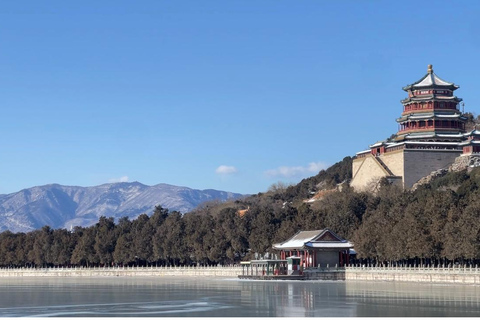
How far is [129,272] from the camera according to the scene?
380ft

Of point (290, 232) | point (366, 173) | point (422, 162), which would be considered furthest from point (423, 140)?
point (290, 232)

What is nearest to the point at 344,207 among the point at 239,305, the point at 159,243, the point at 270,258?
the point at 270,258

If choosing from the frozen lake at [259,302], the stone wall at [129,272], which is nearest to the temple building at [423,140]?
the stone wall at [129,272]

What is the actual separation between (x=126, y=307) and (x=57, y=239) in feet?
292

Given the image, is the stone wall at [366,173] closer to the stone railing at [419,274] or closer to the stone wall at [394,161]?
the stone wall at [394,161]

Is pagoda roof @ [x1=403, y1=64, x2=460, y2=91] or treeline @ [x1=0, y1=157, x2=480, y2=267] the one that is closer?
treeline @ [x1=0, y1=157, x2=480, y2=267]

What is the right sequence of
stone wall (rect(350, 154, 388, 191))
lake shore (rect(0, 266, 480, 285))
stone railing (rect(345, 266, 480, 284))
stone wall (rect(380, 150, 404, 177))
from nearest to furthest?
stone railing (rect(345, 266, 480, 284)) → lake shore (rect(0, 266, 480, 285)) → stone wall (rect(380, 150, 404, 177)) → stone wall (rect(350, 154, 388, 191))

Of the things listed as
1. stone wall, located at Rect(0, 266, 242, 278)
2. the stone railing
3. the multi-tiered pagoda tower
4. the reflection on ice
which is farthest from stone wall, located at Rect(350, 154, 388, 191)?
the reflection on ice

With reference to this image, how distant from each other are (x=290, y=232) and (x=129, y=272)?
26536mm

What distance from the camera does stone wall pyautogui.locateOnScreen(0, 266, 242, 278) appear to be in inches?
3932

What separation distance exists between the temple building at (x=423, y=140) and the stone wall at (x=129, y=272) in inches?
1120

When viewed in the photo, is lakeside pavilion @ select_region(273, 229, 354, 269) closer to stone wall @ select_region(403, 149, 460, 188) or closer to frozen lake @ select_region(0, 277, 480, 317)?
stone wall @ select_region(403, 149, 460, 188)

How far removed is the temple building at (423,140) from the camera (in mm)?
115812

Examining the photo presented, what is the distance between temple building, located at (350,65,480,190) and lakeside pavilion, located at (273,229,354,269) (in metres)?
24.5
